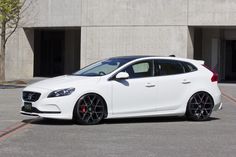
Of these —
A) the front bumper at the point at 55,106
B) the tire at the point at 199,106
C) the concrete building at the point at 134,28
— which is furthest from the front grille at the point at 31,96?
the concrete building at the point at 134,28

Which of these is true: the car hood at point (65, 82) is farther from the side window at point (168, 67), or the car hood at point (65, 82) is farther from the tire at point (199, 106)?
the tire at point (199, 106)

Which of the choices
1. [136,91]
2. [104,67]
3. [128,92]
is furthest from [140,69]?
[104,67]

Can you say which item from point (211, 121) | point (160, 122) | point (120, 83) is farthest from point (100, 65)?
point (211, 121)

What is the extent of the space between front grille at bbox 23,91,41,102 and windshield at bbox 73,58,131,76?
127 cm

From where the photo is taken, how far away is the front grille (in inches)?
464

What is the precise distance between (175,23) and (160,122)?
1827cm

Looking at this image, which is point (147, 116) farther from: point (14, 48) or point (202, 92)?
point (14, 48)

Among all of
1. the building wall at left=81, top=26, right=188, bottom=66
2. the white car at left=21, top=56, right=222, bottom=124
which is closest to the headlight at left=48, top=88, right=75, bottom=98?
the white car at left=21, top=56, right=222, bottom=124

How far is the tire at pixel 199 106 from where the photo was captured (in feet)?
42.3

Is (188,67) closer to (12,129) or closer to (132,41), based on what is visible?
(12,129)

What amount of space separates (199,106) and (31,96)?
3.68 m

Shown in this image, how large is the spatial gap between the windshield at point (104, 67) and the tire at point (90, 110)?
2.16 feet

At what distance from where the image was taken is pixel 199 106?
1298cm

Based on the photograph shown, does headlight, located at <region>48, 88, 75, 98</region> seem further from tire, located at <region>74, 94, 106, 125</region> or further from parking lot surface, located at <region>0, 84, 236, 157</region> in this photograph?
parking lot surface, located at <region>0, 84, 236, 157</region>
